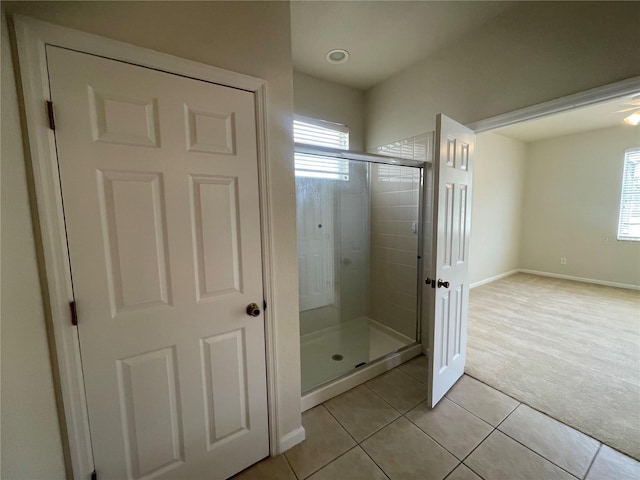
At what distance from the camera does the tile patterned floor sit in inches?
53.2

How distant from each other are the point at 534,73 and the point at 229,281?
242cm

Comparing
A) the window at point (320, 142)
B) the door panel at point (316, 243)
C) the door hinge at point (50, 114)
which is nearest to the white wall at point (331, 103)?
the window at point (320, 142)

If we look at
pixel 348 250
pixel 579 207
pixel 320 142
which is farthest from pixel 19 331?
pixel 579 207

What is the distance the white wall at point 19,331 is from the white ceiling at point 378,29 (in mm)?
1711

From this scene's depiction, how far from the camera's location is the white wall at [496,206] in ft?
14.7

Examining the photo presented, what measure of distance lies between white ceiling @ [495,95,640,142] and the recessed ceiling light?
2531 millimetres

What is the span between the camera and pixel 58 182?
91cm

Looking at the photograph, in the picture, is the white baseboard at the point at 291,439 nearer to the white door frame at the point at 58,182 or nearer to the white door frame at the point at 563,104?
the white door frame at the point at 58,182

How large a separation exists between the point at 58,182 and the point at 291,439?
173 centimetres

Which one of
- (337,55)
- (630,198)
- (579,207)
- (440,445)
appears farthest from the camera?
(579,207)

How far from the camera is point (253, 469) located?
1.39 meters

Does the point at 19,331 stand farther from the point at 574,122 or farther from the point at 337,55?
the point at 574,122

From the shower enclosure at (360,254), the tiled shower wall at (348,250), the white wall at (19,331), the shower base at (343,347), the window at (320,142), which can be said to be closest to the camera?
the white wall at (19,331)

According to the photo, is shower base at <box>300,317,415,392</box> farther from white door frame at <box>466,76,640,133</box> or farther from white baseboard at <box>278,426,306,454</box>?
white door frame at <box>466,76,640,133</box>
